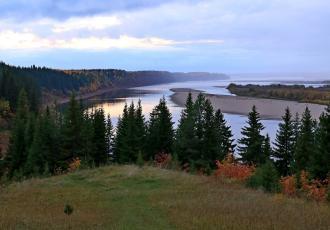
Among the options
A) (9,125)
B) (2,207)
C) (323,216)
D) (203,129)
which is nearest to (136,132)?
(203,129)

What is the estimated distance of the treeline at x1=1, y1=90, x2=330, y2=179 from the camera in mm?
38000

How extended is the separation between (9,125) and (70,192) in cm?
7225

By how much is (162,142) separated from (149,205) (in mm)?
27226

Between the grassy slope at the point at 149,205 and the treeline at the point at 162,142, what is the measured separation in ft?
42.3

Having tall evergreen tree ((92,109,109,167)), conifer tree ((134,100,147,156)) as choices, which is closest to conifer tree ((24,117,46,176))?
tall evergreen tree ((92,109,109,167))

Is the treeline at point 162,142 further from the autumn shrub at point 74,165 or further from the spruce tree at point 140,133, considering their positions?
the autumn shrub at point 74,165

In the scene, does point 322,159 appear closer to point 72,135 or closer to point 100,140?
point 72,135

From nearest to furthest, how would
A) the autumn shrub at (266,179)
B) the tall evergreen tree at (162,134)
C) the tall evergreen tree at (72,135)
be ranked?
the autumn shrub at (266,179) → the tall evergreen tree at (72,135) → the tall evergreen tree at (162,134)

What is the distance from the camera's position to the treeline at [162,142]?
3800cm

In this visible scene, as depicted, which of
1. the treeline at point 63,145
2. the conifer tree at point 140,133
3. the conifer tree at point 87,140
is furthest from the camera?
the conifer tree at point 140,133

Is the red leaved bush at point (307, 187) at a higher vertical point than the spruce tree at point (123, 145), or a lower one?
higher

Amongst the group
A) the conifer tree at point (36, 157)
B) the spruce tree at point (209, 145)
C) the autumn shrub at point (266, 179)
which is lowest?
the conifer tree at point (36, 157)

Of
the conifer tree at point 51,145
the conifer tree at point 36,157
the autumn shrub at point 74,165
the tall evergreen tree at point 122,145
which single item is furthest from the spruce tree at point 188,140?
the conifer tree at point 36,157

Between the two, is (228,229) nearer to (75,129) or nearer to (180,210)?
(180,210)
